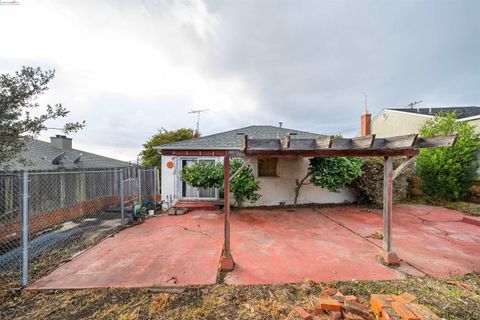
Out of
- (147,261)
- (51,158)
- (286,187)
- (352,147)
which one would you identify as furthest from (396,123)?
(51,158)

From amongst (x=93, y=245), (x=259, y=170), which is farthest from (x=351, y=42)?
(x=93, y=245)

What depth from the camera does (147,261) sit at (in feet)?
13.2

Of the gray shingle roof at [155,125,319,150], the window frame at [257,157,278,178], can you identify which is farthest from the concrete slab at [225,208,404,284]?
the gray shingle roof at [155,125,319,150]

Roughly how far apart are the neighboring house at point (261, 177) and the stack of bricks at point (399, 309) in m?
6.61

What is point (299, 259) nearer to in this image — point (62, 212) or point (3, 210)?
point (3, 210)

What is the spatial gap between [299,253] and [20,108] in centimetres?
755

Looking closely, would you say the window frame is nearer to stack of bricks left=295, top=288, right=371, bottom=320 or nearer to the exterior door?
the exterior door

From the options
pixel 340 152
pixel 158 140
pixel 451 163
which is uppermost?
pixel 158 140

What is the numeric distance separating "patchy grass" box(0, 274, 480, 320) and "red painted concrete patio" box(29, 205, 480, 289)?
239 mm

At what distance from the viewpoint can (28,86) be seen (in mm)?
4613

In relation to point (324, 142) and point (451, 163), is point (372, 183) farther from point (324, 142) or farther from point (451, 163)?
point (324, 142)

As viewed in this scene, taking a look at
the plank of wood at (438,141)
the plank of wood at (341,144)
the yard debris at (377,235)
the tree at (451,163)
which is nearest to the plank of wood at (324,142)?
the plank of wood at (341,144)

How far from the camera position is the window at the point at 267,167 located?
929 centimetres

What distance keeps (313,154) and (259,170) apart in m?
5.40
